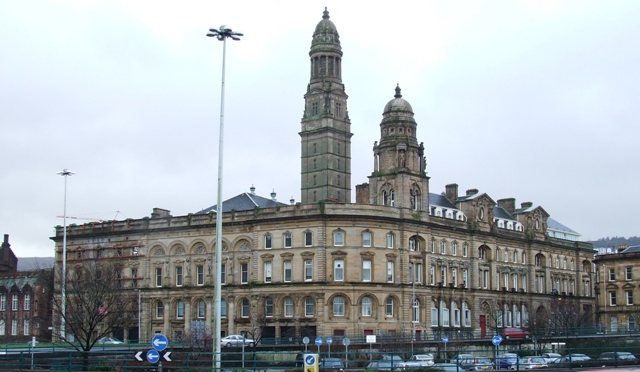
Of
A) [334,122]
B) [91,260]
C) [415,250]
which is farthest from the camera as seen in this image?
[334,122]

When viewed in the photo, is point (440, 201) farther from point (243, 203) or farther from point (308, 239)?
point (308, 239)

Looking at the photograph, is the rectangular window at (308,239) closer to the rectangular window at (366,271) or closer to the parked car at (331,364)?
the rectangular window at (366,271)

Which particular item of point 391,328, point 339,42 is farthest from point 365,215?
point 339,42

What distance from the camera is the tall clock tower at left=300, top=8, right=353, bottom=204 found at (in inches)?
5138

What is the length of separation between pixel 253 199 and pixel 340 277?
19.2 metres

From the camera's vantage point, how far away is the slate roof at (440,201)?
115000mm

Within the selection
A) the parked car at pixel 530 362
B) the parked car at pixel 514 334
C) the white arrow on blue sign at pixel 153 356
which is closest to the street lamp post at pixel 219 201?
the white arrow on blue sign at pixel 153 356

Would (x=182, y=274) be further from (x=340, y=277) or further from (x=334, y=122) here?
(x=334, y=122)

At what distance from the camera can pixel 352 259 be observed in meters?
94.2

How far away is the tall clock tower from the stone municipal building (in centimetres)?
1314

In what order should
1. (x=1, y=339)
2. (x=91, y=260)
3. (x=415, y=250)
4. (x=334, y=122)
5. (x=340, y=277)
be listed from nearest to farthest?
1. (x=340, y=277)
2. (x=415, y=250)
3. (x=91, y=260)
4. (x=1, y=339)
5. (x=334, y=122)

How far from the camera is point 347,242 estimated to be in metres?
94.4

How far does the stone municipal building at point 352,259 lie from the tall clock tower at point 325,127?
13.1 m

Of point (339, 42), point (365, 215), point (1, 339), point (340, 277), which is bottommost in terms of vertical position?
point (1, 339)
